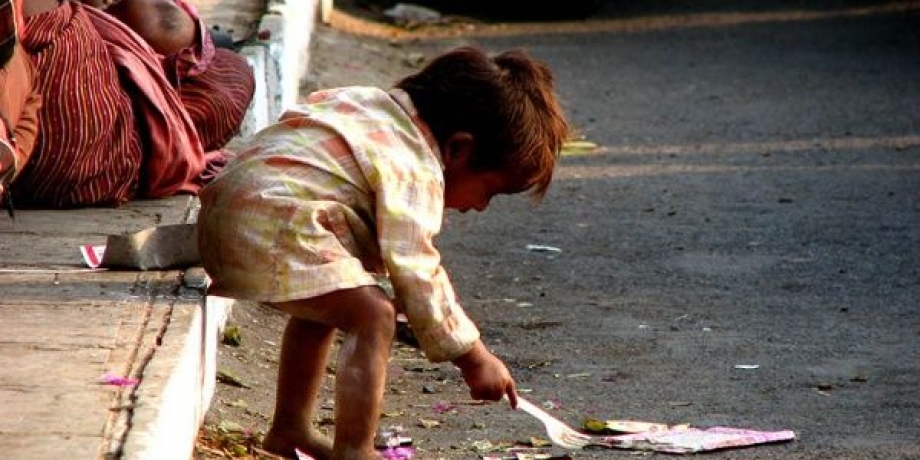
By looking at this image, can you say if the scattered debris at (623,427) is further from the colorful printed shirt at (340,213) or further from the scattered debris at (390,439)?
the colorful printed shirt at (340,213)

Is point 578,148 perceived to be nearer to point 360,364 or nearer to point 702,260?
point 702,260

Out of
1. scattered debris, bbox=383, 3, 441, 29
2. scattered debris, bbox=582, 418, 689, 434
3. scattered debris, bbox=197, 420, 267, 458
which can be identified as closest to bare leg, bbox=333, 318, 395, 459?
scattered debris, bbox=197, 420, 267, 458

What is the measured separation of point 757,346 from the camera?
5.36 meters

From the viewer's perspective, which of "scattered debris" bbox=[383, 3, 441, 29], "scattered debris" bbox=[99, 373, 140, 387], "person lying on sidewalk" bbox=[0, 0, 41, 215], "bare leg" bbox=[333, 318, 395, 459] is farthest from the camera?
"scattered debris" bbox=[383, 3, 441, 29]

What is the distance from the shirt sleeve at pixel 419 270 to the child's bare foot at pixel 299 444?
39 centimetres

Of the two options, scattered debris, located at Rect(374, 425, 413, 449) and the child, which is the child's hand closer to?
the child

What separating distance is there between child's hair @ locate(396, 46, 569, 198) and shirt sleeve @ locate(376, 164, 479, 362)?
0.65ft

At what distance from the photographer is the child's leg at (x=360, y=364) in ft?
11.8

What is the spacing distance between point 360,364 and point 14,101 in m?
1.26

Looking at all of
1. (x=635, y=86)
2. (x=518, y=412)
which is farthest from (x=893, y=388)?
(x=635, y=86)

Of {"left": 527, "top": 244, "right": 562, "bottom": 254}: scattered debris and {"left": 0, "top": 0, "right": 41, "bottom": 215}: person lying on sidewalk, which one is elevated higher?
{"left": 0, "top": 0, "right": 41, "bottom": 215}: person lying on sidewalk

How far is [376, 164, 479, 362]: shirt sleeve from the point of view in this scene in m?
3.62

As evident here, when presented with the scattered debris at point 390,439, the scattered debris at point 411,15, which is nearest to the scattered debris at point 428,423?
the scattered debris at point 390,439

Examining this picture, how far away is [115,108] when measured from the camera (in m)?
4.89
